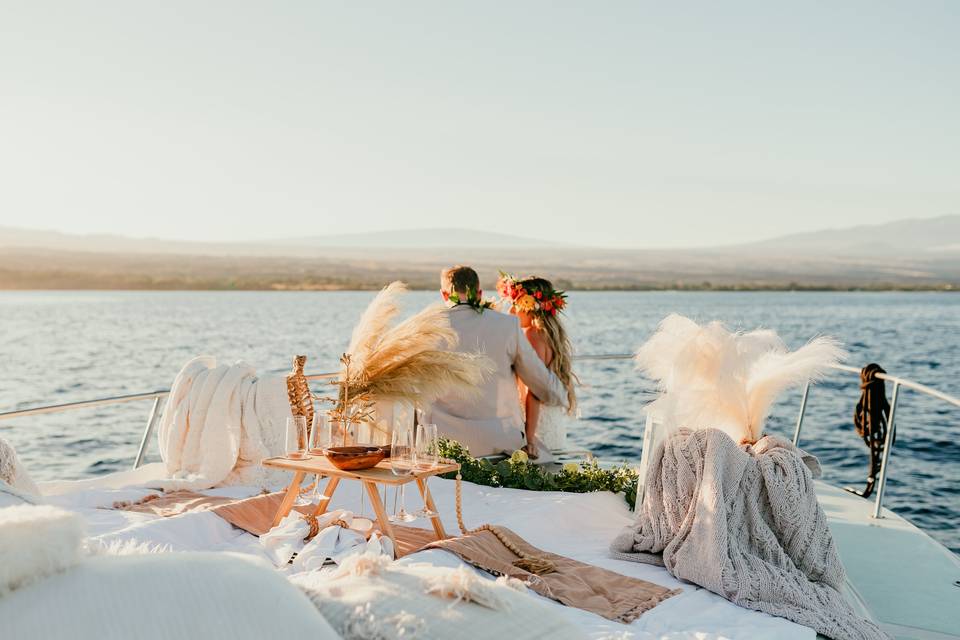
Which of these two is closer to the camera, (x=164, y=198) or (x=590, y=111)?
(x=590, y=111)

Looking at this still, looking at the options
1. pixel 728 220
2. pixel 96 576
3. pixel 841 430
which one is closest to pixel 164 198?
pixel 728 220

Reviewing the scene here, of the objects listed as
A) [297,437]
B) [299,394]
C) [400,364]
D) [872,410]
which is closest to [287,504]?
[297,437]

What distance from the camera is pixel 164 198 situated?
41.3 meters

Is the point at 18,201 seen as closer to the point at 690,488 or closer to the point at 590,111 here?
the point at 590,111

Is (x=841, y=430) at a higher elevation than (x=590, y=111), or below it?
below

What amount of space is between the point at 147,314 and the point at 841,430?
4943cm

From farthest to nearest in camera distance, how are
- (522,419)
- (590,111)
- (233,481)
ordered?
(590,111)
(522,419)
(233,481)

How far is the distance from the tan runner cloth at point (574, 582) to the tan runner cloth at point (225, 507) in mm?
995

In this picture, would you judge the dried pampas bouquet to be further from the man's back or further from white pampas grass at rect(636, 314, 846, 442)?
the man's back

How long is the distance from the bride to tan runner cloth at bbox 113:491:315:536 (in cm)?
205

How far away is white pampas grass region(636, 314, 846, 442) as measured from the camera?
12.7ft

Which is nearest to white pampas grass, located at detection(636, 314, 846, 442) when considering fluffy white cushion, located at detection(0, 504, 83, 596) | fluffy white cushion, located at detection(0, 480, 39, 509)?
fluffy white cushion, located at detection(0, 480, 39, 509)

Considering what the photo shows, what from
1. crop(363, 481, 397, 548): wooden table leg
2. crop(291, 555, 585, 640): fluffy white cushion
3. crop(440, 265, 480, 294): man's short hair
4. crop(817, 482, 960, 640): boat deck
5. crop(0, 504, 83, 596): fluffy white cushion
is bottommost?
crop(817, 482, 960, 640): boat deck

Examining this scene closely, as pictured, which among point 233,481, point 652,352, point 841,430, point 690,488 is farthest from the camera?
point 841,430
